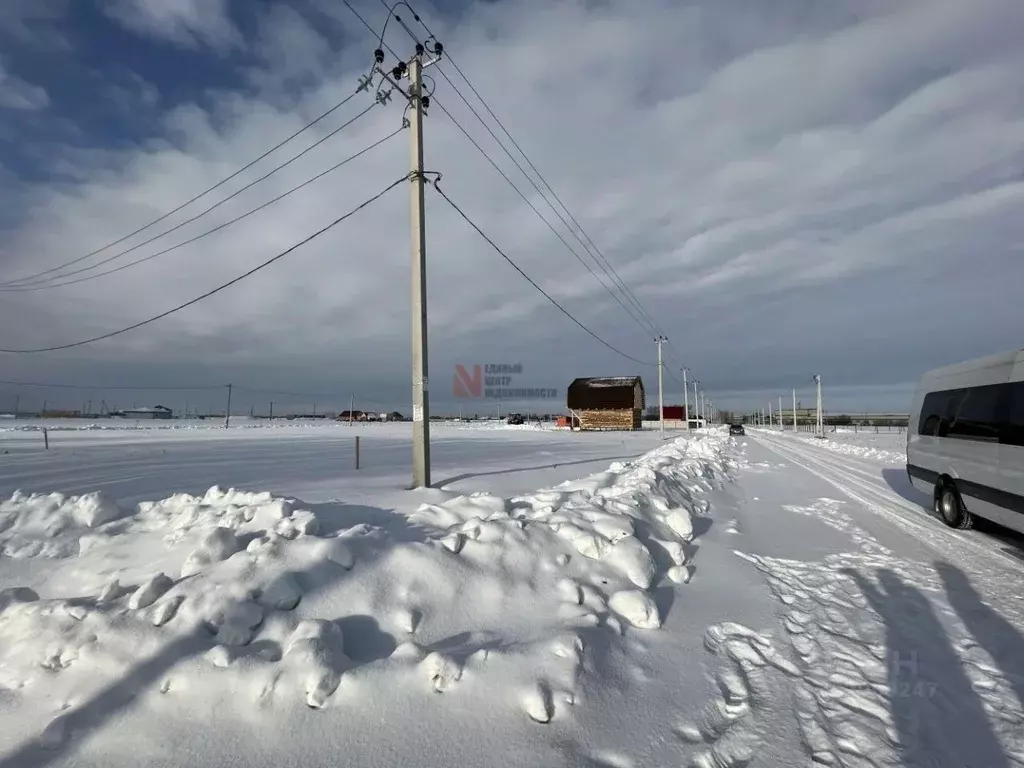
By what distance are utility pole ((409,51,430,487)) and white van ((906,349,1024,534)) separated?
28.5 feet

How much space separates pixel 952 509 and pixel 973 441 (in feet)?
4.32

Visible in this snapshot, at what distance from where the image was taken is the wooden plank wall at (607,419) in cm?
5972

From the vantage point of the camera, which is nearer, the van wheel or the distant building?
the van wheel

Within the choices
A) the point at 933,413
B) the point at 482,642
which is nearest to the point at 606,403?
the point at 933,413

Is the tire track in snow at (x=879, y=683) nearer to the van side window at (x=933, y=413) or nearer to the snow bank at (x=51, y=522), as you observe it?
the van side window at (x=933, y=413)

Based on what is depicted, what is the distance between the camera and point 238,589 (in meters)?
3.68

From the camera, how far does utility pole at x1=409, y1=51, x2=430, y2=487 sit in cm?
934

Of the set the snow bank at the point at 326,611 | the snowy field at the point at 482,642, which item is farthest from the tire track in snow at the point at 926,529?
the snow bank at the point at 326,611

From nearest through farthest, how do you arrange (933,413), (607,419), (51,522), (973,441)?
(51,522), (973,441), (933,413), (607,419)

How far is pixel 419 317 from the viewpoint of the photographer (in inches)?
372

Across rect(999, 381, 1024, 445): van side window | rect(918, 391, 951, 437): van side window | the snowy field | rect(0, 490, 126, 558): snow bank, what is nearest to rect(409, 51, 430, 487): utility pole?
the snowy field

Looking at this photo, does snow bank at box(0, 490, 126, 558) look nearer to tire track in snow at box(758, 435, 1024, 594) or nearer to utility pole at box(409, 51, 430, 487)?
utility pole at box(409, 51, 430, 487)

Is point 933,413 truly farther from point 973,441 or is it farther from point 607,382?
point 607,382

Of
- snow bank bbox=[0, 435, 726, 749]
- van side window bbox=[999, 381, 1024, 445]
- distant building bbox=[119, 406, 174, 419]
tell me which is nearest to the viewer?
snow bank bbox=[0, 435, 726, 749]
